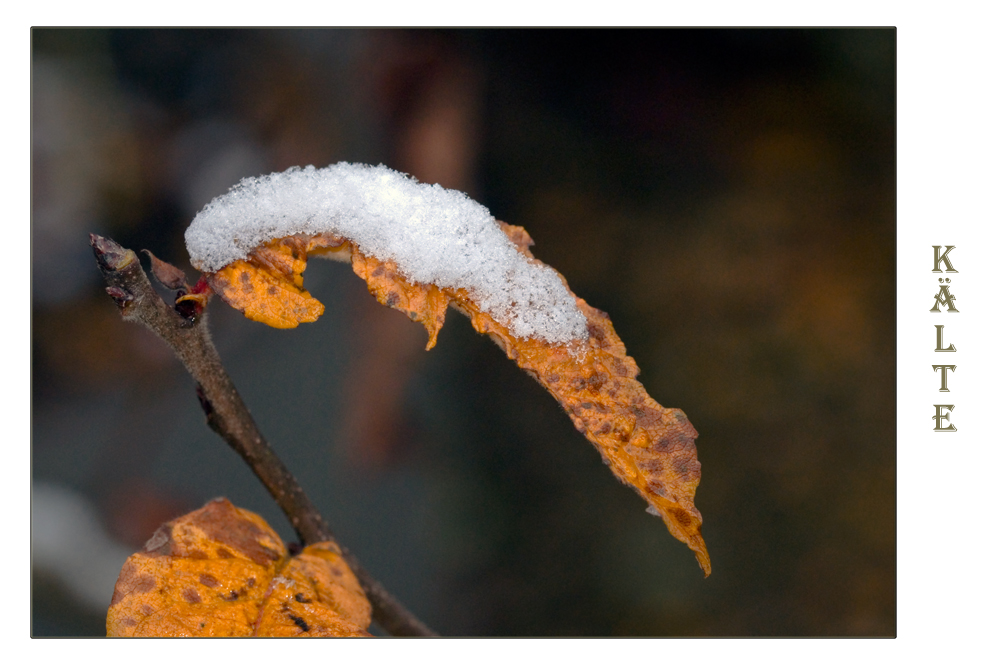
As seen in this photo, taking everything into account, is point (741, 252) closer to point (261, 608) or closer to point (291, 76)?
point (291, 76)

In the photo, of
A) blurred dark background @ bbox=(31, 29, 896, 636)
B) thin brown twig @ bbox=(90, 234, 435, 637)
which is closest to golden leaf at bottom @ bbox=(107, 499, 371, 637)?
thin brown twig @ bbox=(90, 234, 435, 637)

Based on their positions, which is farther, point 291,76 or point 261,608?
point 291,76

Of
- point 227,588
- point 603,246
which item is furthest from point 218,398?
point 603,246

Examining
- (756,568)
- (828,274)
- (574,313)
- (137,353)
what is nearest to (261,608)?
(574,313)

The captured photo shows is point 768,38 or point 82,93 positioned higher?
point 768,38

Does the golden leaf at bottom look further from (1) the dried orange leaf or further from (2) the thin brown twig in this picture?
(1) the dried orange leaf

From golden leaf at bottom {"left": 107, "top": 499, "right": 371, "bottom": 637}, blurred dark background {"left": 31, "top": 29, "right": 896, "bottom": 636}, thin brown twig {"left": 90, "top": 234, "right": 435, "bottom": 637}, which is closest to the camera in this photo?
thin brown twig {"left": 90, "top": 234, "right": 435, "bottom": 637}

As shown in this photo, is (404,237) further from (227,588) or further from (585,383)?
(227,588)

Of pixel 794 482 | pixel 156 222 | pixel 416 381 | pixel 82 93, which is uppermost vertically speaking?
pixel 82 93
